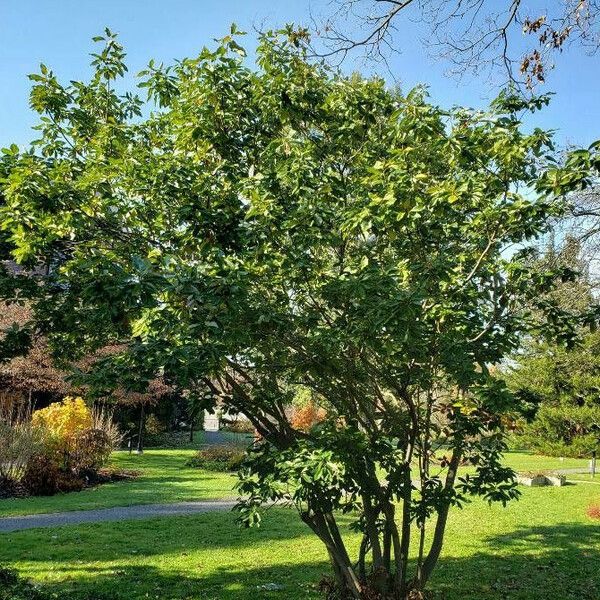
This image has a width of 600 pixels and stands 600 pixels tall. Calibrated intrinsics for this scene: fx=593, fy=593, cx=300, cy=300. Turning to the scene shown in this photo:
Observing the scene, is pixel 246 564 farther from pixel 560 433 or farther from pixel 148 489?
pixel 560 433

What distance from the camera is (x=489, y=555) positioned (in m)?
9.52

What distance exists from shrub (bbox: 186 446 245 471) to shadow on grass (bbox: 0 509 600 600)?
412 inches

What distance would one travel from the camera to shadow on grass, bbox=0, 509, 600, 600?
723 centimetres

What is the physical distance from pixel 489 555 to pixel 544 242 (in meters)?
5.07

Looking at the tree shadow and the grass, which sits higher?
the grass

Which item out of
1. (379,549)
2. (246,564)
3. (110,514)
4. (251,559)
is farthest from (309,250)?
(110,514)

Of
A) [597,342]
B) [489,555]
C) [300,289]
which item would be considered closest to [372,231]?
[300,289]

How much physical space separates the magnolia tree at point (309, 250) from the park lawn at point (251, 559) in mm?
2107

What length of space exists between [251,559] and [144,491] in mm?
7634

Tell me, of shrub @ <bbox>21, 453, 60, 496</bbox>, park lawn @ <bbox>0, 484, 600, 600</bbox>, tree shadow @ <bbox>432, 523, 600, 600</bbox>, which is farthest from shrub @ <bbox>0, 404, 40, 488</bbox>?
tree shadow @ <bbox>432, 523, 600, 600</bbox>

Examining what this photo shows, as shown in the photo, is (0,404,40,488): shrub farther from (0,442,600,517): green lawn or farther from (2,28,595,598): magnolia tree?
(2,28,595,598): magnolia tree

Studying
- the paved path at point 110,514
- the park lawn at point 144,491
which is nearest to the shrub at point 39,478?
the park lawn at point 144,491

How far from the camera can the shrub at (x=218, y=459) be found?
2188 cm

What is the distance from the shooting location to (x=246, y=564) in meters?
8.59
